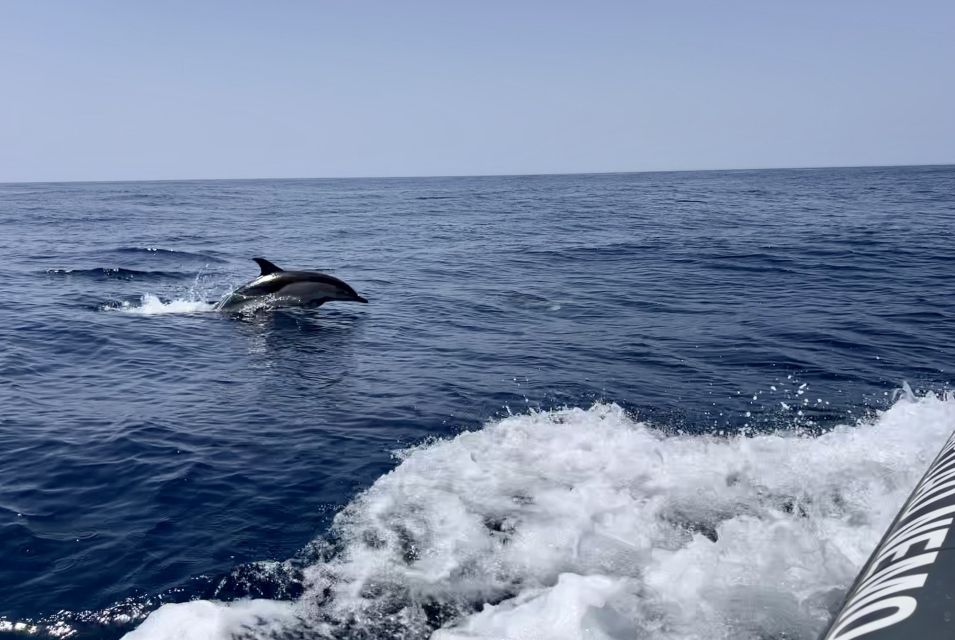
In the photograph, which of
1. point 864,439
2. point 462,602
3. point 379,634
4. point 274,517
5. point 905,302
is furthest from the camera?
point 905,302

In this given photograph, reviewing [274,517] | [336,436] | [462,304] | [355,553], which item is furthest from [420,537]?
[462,304]

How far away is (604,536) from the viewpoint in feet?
21.1

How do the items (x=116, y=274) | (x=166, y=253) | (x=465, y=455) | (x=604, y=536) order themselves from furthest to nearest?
(x=166, y=253) < (x=116, y=274) < (x=465, y=455) < (x=604, y=536)

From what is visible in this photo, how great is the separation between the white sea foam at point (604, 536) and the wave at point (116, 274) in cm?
1781

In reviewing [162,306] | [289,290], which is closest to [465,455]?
[289,290]

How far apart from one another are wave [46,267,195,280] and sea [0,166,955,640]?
222 centimetres

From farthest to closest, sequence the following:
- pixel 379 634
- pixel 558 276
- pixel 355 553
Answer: pixel 558 276
pixel 355 553
pixel 379 634

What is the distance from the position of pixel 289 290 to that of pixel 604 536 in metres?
12.4

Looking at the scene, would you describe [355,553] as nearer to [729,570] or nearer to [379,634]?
[379,634]

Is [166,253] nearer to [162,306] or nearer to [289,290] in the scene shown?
[162,306]

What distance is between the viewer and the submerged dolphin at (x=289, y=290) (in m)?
16.9

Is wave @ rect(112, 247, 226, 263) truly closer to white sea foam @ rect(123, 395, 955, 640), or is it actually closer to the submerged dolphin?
the submerged dolphin

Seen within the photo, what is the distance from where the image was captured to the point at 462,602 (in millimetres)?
5434

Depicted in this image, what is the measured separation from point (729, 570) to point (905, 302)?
48.0 ft
